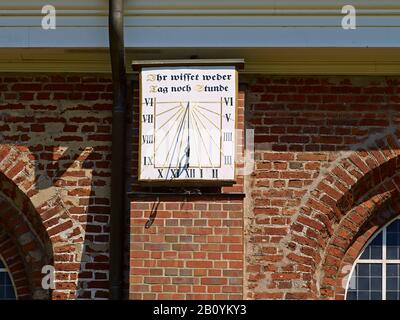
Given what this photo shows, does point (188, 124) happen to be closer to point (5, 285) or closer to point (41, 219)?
point (41, 219)

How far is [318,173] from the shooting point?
1105 cm

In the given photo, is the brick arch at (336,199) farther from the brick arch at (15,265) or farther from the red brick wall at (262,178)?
the brick arch at (15,265)

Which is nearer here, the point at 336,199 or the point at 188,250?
the point at 188,250

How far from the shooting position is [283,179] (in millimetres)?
11047

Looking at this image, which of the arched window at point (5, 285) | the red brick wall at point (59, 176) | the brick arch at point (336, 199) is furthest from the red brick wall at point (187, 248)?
the arched window at point (5, 285)

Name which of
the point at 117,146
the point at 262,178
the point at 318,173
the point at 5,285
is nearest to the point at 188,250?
the point at 262,178

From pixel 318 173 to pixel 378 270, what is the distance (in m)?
1.02

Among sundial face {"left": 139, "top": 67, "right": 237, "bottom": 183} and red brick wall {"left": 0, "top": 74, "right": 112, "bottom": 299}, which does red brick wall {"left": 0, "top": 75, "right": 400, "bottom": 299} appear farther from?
sundial face {"left": 139, "top": 67, "right": 237, "bottom": 183}

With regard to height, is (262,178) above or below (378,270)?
above

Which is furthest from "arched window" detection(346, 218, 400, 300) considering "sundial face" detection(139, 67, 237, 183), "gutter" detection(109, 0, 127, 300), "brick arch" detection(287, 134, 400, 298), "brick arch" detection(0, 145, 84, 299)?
"brick arch" detection(0, 145, 84, 299)
